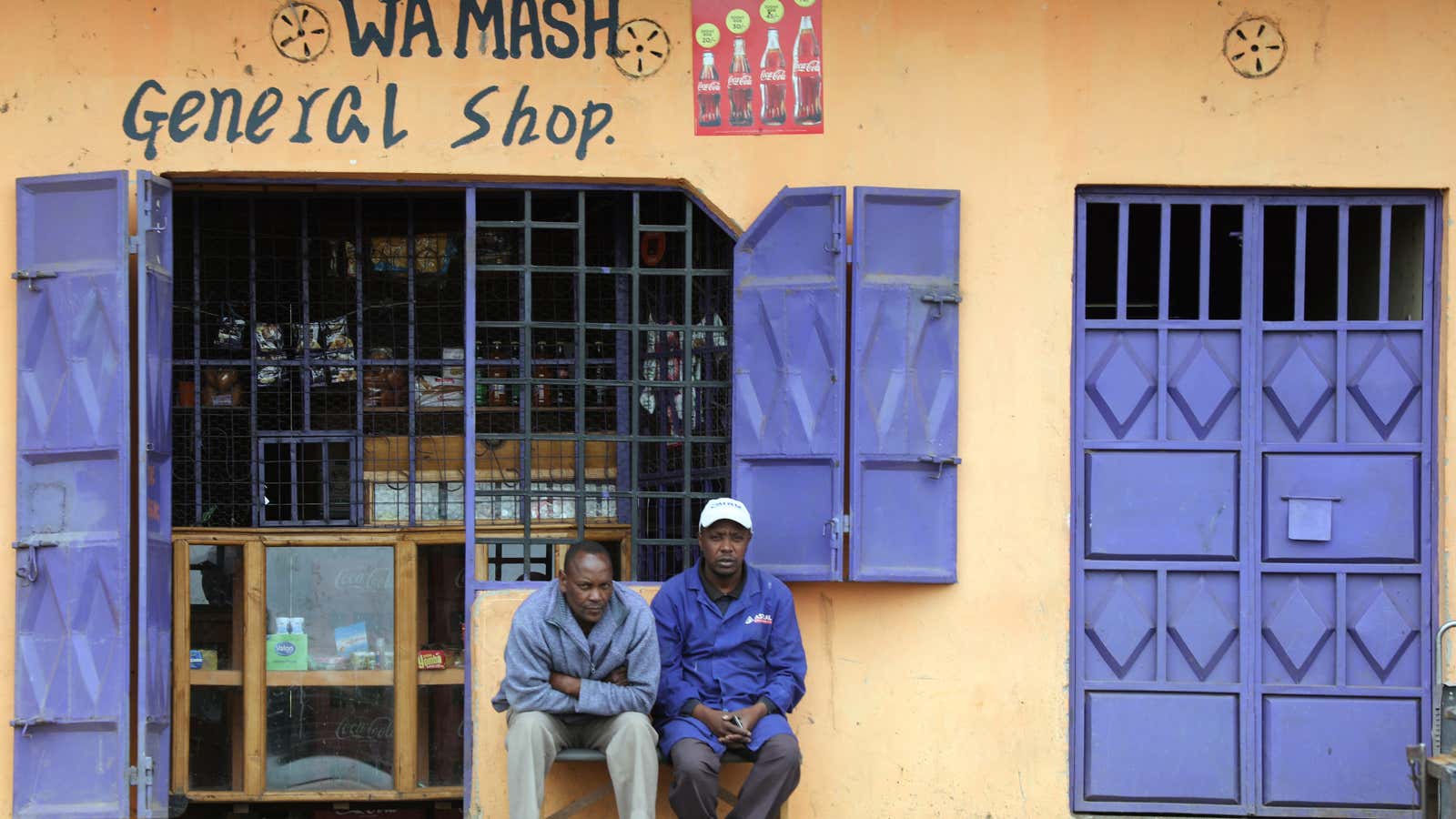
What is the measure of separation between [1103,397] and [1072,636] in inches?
36.0

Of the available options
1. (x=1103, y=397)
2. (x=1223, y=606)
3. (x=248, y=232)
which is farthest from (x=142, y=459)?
(x=1223, y=606)

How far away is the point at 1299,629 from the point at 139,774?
4318 millimetres

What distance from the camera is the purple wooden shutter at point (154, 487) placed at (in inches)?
207

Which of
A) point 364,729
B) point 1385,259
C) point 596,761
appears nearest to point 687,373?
point 596,761

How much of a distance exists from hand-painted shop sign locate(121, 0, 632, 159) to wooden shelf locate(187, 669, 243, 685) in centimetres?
232

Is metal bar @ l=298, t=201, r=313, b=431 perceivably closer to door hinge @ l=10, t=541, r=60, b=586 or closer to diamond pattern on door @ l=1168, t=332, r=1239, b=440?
door hinge @ l=10, t=541, r=60, b=586

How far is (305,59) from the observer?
5449mm

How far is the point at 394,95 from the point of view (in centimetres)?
546

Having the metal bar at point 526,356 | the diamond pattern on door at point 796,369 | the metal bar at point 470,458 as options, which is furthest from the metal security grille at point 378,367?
the diamond pattern on door at point 796,369

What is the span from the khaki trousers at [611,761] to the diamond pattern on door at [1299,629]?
2424 mm

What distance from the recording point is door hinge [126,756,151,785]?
5.23 meters

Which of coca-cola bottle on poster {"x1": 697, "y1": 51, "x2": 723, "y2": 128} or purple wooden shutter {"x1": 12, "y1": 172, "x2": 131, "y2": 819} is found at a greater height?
coca-cola bottle on poster {"x1": 697, "y1": 51, "x2": 723, "y2": 128}

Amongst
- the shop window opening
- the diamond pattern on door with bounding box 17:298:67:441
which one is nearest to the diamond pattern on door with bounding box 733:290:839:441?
the shop window opening

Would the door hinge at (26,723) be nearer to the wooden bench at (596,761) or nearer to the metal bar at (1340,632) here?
the wooden bench at (596,761)
